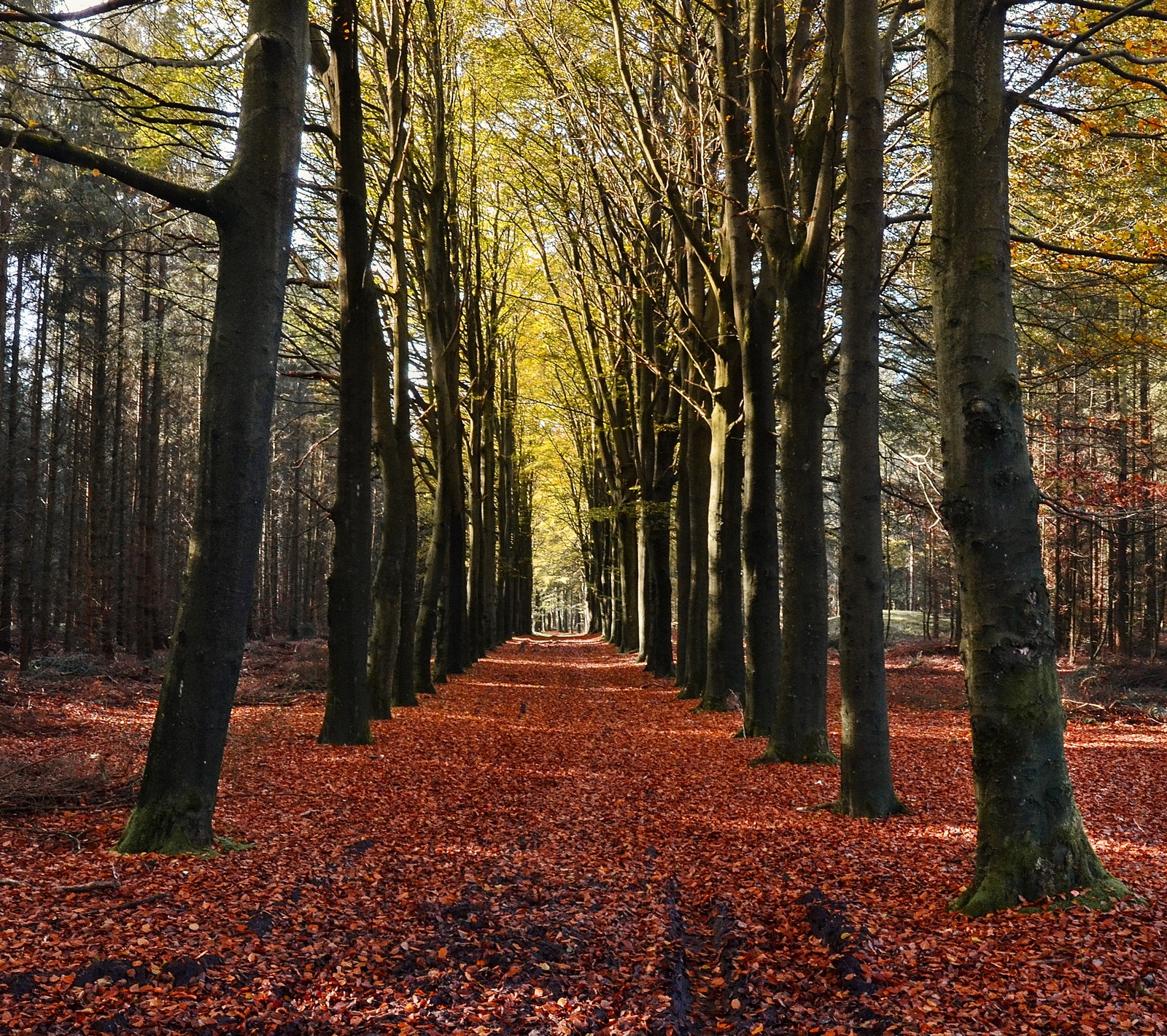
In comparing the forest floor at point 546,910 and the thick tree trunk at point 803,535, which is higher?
the thick tree trunk at point 803,535

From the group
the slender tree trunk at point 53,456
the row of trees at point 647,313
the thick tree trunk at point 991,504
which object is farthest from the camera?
the slender tree trunk at point 53,456

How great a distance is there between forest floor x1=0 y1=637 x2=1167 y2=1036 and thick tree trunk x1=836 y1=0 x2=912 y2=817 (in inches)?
31.6

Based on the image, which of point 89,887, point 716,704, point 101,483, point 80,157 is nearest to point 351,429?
point 80,157

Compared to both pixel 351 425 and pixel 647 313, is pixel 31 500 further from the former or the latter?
pixel 647 313

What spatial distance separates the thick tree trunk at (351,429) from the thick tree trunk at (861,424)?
5687 mm

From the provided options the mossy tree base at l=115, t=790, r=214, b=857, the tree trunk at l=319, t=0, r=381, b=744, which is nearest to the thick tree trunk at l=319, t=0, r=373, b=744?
the tree trunk at l=319, t=0, r=381, b=744

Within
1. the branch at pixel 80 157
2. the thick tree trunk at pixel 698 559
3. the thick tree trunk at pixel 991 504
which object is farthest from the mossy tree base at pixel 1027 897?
the thick tree trunk at pixel 698 559

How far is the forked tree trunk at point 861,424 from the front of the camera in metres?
6.96

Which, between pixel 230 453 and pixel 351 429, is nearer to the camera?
pixel 230 453

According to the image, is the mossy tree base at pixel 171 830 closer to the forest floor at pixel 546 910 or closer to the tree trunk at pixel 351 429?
the forest floor at pixel 546 910

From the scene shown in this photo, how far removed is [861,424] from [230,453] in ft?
16.1

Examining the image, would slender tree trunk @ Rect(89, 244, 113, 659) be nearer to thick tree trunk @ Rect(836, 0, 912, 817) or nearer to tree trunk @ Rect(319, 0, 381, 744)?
tree trunk @ Rect(319, 0, 381, 744)

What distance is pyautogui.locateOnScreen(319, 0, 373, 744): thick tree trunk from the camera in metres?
10.2

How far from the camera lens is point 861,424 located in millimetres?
7121
